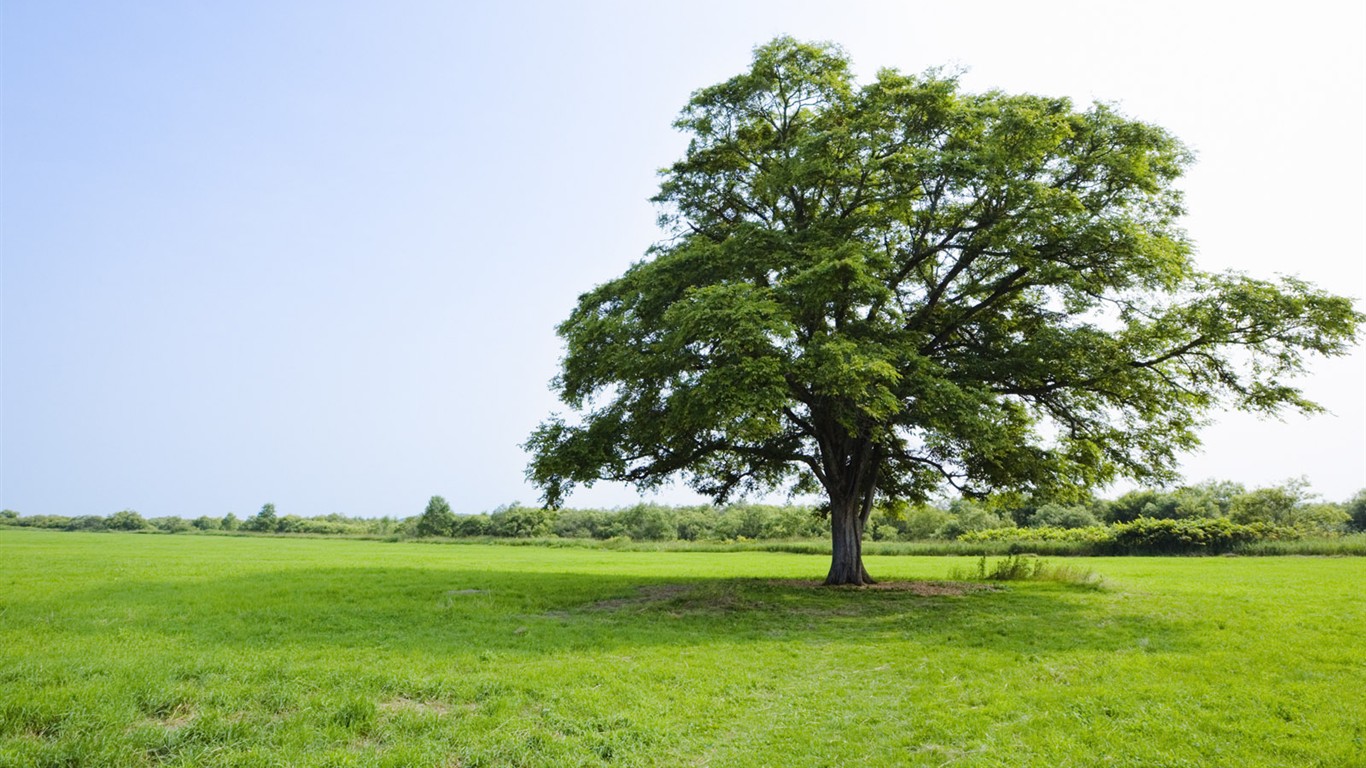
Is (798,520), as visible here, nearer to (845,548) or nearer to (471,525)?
(471,525)

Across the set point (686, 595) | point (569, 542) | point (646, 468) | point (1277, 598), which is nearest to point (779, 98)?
point (646, 468)

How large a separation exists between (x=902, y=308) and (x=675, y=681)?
1736 centimetres

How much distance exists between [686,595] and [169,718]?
543 inches

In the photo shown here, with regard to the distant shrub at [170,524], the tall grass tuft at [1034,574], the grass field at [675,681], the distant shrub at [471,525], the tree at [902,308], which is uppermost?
the tree at [902,308]

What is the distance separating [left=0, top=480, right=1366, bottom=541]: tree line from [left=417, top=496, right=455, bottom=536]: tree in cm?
13

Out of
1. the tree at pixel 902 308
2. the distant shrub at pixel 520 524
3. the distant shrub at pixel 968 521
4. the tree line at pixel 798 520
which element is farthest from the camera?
the distant shrub at pixel 520 524

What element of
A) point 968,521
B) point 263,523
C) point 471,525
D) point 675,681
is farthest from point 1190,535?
point 263,523

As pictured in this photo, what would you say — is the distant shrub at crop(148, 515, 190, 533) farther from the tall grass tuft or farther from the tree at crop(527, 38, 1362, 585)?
the tall grass tuft

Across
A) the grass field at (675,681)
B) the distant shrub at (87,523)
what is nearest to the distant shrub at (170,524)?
the distant shrub at (87,523)

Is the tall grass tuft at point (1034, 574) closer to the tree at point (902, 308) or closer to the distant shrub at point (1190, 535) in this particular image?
the tree at point (902, 308)

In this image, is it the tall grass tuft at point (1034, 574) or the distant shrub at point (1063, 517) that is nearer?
the tall grass tuft at point (1034, 574)

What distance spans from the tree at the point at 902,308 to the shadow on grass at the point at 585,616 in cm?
390

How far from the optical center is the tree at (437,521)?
90.8m

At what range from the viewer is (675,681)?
1017cm
